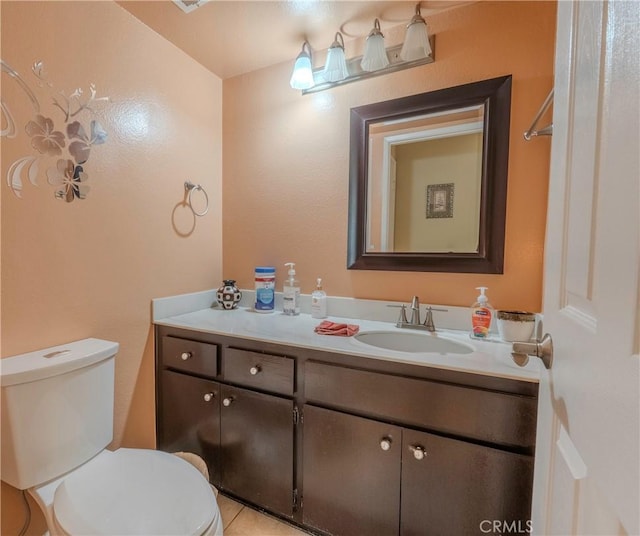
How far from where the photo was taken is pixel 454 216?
4.43 ft

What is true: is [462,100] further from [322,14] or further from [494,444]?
[494,444]

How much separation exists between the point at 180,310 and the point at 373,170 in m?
1.23

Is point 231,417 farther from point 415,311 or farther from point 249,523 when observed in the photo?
point 415,311

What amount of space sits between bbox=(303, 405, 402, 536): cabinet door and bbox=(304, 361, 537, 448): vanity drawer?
0.06m

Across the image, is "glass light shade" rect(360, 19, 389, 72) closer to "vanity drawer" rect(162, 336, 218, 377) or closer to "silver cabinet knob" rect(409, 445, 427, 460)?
"vanity drawer" rect(162, 336, 218, 377)

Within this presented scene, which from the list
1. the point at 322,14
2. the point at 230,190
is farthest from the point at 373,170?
the point at 230,190

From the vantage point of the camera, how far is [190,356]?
1.37 metres

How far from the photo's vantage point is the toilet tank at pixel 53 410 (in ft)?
3.04

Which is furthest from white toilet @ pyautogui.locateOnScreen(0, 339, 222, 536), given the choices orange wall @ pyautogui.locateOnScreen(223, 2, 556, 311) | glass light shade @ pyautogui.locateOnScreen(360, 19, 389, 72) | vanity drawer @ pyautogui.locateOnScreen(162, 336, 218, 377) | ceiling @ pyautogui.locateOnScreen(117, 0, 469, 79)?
glass light shade @ pyautogui.locateOnScreen(360, 19, 389, 72)

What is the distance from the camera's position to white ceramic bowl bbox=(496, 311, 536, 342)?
1.12 meters

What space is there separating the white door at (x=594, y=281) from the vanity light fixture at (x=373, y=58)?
33.6 inches

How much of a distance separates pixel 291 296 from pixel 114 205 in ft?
2.95

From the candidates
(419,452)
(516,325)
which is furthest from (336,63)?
(419,452)

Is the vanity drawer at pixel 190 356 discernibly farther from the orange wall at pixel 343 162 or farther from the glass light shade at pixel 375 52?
the glass light shade at pixel 375 52
